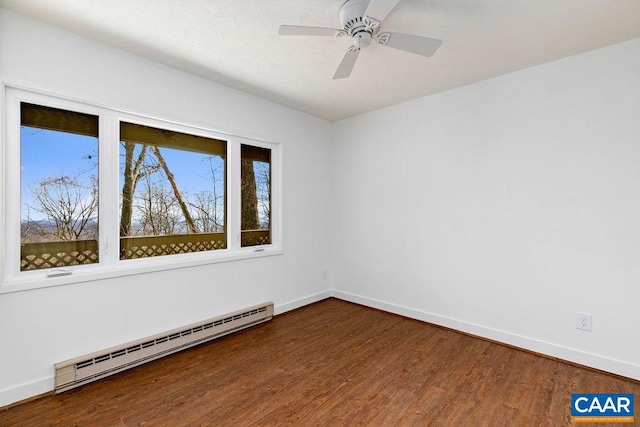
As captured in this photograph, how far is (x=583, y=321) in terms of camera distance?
2416mm

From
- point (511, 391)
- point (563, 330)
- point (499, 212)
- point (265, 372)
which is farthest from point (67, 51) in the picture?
point (563, 330)

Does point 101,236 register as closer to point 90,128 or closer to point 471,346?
point 90,128

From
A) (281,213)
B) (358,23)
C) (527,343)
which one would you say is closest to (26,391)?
(281,213)

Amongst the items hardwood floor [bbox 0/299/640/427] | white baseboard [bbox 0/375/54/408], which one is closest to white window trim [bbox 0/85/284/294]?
white baseboard [bbox 0/375/54/408]

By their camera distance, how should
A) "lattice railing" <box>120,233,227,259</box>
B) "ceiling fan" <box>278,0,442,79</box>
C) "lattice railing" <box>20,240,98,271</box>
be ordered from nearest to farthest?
"ceiling fan" <box>278,0,442,79</box> < "lattice railing" <box>20,240,98,271</box> < "lattice railing" <box>120,233,227,259</box>

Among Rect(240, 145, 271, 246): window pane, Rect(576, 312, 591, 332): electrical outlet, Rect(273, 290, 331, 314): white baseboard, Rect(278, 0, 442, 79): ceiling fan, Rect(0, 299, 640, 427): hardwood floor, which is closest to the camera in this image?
Rect(278, 0, 442, 79): ceiling fan

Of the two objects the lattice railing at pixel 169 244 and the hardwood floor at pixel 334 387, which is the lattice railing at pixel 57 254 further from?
the hardwood floor at pixel 334 387

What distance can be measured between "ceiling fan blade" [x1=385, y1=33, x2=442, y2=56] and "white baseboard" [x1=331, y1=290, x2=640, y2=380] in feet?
8.54

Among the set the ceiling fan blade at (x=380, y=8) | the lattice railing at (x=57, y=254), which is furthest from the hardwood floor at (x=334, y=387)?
the ceiling fan blade at (x=380, y=8)

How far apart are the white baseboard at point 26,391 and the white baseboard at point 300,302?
200cm

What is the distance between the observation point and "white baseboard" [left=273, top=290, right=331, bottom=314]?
3592mm

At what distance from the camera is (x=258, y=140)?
11.3 feet

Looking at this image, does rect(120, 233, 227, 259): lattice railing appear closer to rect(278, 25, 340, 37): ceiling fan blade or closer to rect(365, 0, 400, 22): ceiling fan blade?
rect(278, 25, 340, 37): ceiling fan blade

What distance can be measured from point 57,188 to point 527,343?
162 inches
